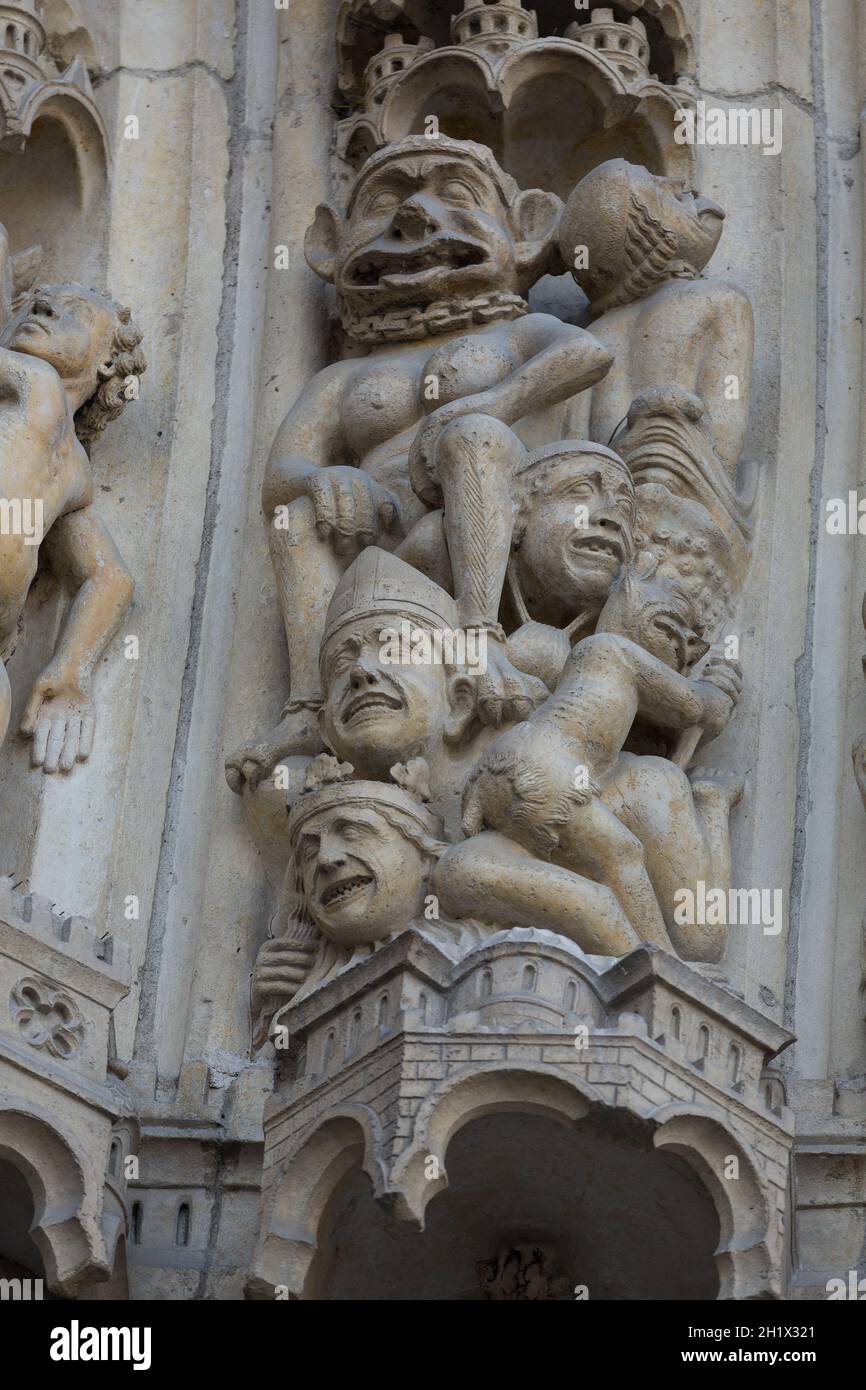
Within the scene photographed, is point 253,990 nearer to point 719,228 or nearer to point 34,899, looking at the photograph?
point 34,899

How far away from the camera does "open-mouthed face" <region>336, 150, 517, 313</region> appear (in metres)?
7.44

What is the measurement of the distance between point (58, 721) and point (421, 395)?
985mm

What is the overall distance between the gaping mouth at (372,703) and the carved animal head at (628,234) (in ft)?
4.51

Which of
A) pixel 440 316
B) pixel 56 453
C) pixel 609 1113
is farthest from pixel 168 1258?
pixel 440 316

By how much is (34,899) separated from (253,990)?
1.68 feet

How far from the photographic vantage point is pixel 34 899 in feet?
20.6

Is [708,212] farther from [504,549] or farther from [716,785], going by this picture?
[716,785]

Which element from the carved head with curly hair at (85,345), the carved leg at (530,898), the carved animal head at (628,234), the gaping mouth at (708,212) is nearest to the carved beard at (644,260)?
the carved animal head at (628,234)

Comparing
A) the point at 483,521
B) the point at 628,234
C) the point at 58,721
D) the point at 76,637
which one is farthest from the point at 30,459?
the point at 628,234

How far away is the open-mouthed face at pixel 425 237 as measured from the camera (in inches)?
293

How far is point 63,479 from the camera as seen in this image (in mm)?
7145

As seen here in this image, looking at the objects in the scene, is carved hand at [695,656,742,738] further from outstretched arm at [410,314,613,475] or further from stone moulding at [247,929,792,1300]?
stone moulding at [247,929,792,1300]
